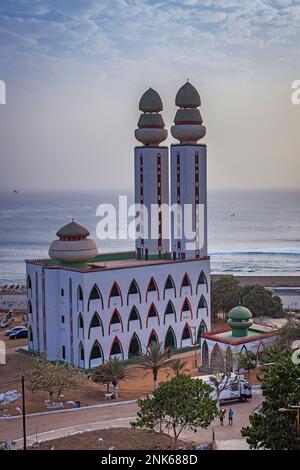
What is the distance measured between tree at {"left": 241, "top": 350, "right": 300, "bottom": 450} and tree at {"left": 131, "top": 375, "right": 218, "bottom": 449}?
1.55 meters

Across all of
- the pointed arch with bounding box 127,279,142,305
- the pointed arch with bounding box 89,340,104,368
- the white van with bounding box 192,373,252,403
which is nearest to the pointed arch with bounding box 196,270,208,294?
the pointed arch with bounding box 127,279,142,305

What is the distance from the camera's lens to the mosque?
28.2 m

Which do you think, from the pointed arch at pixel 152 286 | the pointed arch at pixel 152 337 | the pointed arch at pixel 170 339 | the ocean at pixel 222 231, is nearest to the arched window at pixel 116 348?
the pointed arch at pixel 152 337

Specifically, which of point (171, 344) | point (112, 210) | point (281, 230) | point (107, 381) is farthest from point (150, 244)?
point (112, 210)

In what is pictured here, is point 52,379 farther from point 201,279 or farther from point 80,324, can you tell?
point 201,279

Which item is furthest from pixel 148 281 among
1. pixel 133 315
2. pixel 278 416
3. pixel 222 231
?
pixel 222 231

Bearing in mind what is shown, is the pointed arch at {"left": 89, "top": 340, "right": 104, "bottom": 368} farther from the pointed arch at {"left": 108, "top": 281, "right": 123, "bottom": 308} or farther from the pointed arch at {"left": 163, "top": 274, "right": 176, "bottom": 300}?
the pointed arch at {"left": 163, "top": 274, "right": 176, "bottom": 300}

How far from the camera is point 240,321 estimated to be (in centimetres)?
2773

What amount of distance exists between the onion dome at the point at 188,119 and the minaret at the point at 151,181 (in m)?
1.20

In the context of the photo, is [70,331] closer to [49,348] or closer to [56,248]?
[49,348]

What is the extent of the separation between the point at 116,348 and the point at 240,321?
5.42 metres

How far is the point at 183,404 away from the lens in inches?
695

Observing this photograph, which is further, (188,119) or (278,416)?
(188,119)

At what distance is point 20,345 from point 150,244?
7.86m
